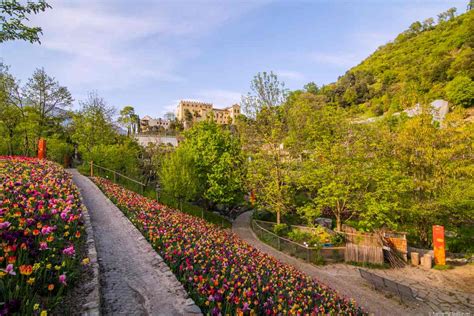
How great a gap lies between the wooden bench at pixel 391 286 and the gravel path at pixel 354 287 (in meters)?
0.32

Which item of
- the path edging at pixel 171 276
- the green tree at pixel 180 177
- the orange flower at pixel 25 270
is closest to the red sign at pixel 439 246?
the path edging at pixel 171 276

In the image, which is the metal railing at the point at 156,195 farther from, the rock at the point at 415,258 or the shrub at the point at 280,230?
the rock at the point at 415,258

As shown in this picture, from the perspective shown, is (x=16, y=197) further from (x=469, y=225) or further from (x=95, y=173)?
(x=469, y=225)

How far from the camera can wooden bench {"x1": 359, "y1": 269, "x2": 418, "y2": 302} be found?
939 cm

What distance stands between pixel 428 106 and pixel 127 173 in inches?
1016

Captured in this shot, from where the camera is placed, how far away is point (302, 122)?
20266mm

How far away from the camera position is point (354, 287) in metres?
10.9

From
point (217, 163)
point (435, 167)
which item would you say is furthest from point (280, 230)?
point (435, 167)

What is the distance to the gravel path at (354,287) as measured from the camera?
9263mm

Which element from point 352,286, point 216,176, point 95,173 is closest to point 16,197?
point 352,286

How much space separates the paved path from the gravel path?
25.9 feet

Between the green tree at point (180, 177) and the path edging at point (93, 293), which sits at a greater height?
the green tree at point (180, 177)

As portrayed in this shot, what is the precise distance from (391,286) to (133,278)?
9635 mm

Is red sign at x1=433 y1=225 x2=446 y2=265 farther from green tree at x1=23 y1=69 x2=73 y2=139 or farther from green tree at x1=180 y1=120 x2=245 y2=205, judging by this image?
green tree at x1=23 y1=69 x2=73 y2=139
